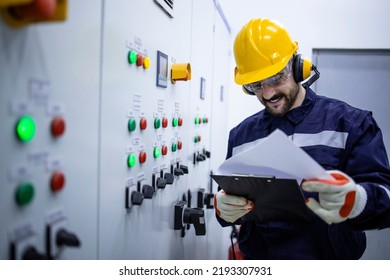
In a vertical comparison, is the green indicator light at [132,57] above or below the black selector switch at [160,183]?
above

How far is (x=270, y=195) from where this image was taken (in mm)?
911

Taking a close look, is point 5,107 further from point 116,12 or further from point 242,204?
point 242,204

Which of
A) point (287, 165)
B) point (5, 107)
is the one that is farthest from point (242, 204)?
point (5, 107)

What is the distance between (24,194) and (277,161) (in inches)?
23.1

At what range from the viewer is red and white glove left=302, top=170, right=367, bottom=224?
31.1 inches

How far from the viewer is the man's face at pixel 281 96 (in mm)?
1167

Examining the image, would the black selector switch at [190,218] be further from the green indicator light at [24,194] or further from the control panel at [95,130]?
the green indicator light at [24,194]

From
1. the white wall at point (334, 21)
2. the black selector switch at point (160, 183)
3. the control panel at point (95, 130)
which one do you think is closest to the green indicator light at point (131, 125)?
the control panel at point (95, 130)

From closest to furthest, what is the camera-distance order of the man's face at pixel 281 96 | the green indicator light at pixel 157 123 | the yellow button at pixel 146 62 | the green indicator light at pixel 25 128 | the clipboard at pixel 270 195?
the green indicator light at pixel 25 128 → the clipboard at pixel 270 195 → the yellow button at pixel 146 62 → the green indicator light at pixel 157 123 → the man's face at pixel 281 96

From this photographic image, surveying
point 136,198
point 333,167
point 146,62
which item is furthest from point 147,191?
point 333,167

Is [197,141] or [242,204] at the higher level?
[197,141]

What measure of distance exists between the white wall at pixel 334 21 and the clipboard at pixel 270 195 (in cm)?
181

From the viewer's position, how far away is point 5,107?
498mm

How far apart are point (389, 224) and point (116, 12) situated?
3.55 ft
